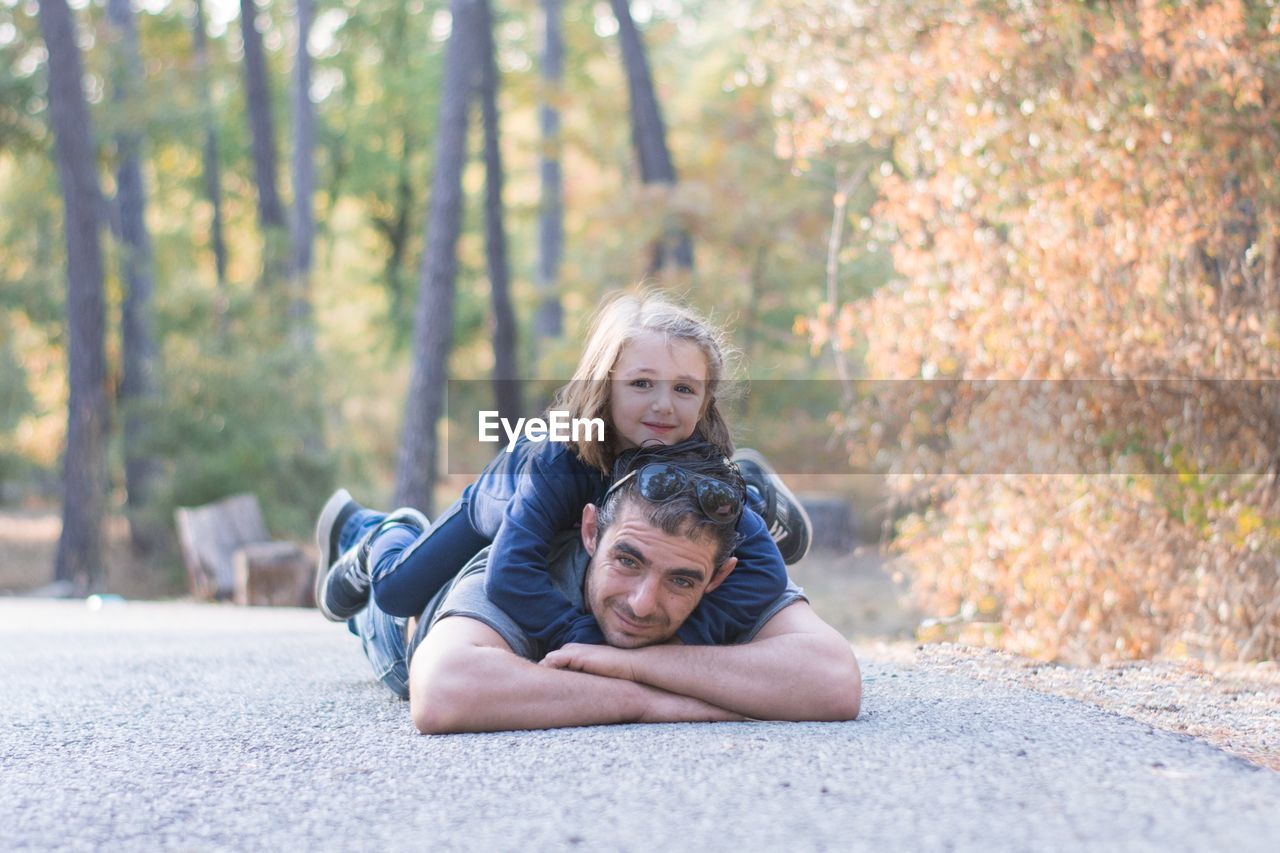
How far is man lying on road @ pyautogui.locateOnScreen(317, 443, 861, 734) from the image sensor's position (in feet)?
12.3

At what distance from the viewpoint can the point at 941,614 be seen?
727cm

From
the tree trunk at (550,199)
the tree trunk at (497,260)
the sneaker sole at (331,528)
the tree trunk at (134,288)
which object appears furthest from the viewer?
the tree trunk at (550,199)

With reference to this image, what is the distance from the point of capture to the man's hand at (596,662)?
3.81 metres

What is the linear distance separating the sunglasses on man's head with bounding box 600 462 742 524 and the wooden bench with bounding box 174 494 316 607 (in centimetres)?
794

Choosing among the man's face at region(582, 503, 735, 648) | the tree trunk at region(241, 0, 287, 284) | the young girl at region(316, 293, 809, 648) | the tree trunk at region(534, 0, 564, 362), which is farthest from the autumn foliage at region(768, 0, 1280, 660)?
the tree trunk at region(534, 0, 564, 362)

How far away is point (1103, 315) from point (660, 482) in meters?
3.26

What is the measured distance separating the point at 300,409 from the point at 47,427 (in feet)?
49.0

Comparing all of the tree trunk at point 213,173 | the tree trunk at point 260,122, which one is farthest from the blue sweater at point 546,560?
the tree trunk at point 213,173

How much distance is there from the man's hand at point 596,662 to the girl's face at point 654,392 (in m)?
0.66

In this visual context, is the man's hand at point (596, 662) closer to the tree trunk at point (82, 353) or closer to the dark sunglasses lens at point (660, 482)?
the dark sunglasses lens at point (660, 482)

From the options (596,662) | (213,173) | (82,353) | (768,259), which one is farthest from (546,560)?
(213,173)

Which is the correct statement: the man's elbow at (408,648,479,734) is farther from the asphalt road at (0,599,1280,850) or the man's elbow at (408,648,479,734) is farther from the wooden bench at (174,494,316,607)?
the wooden bench at (174,494,316,607)

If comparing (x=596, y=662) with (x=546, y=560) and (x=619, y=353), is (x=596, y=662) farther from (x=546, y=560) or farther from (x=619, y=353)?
(x=619, y=353)

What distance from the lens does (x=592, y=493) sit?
163 inches
